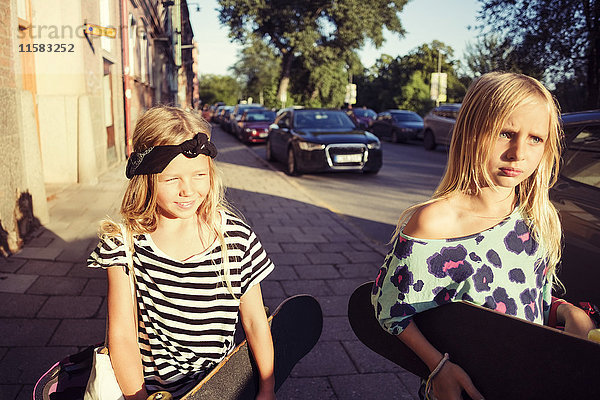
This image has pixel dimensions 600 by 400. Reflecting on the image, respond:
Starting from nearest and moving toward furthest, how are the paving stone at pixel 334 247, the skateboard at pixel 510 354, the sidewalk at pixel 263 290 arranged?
the skateboard at pixel 510 354 < the sidewalk at pixel 263 290 < the paving stone at pixel 334 247

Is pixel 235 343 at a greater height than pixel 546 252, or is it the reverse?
pixel 546 252

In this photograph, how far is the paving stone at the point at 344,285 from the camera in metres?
4.18

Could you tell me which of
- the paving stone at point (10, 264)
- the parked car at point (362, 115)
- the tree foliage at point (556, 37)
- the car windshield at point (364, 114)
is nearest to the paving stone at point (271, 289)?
the paving stone at point (10, 264)

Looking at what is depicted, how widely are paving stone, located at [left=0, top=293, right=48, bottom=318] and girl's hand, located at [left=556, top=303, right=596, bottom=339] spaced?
10.8 ft

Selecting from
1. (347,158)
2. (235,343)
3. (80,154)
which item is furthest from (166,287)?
(347,158)

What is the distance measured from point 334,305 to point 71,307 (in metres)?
1.94

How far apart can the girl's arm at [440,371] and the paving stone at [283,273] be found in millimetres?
3098

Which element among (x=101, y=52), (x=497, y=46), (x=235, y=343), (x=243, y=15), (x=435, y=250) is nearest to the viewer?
(x=435, y=250)

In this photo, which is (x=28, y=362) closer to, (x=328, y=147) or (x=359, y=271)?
(x=359, y=271)

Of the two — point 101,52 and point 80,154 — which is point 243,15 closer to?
point 101,52

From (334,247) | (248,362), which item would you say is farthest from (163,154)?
(334,247)

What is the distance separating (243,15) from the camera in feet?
132

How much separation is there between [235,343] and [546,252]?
1.06m

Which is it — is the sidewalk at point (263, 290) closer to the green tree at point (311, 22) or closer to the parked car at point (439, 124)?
the parked car at point (439, 124)
